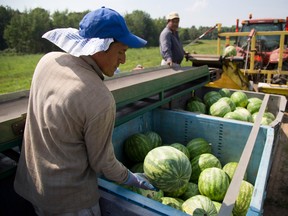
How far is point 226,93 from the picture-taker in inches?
190

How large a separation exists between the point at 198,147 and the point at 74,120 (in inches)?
80.9

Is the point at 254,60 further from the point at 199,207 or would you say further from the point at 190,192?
the point at 199,207

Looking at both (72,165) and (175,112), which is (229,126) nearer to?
(175,112)

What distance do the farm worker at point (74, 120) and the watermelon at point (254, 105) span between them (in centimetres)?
329

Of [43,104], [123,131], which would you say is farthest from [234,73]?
[43,104]

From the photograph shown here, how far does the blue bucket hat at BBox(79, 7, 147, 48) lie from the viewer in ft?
4.70

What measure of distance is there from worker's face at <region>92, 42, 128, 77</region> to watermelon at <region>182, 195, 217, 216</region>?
1372 mm

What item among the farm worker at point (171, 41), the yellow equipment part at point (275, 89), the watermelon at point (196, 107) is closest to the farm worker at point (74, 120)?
the watermelon at point (196, 107)

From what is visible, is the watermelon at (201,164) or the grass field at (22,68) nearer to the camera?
the watermelon at (201,164)

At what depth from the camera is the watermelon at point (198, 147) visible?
3098 mm

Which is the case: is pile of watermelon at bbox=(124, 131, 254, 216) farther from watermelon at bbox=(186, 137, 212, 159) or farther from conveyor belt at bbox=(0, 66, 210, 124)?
conveyor belt at bbox=(0, 66, 210, 124)

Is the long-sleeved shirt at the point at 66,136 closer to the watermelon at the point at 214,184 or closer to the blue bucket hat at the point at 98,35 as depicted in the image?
the blue bucket hat at the point at 98,35

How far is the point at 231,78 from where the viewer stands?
5.71 metres

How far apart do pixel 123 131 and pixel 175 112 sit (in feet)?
2.73
